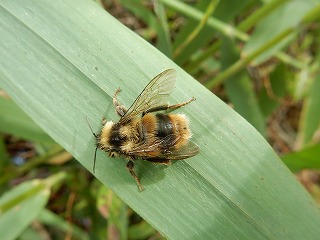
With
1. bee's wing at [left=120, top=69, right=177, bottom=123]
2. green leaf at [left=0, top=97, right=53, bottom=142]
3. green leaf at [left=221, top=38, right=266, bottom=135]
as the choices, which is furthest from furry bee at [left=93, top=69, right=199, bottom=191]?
green leaf at [left=221, top=38, right=266, bottom=135]

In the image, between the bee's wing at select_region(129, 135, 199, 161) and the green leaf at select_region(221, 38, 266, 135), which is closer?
the bee's wing at select_region(129, 135, 199, 161)

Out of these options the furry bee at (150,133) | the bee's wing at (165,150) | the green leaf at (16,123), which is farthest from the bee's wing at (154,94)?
the green leaf at (16,123)

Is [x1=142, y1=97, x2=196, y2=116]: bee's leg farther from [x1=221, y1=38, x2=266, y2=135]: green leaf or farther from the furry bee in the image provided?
[x1=221, y1=38, x2=266, y2=135]: green leaf

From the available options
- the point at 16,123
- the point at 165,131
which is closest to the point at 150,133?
the point at 165,131

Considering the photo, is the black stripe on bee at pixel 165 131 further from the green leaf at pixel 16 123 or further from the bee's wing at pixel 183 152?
the green leaf at pixel 16 123

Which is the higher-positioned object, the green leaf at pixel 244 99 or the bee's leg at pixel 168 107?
the bee's leg at pixel 168 107

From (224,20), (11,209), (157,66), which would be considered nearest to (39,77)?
(157,66)

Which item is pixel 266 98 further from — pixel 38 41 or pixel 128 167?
pixel 38 41
